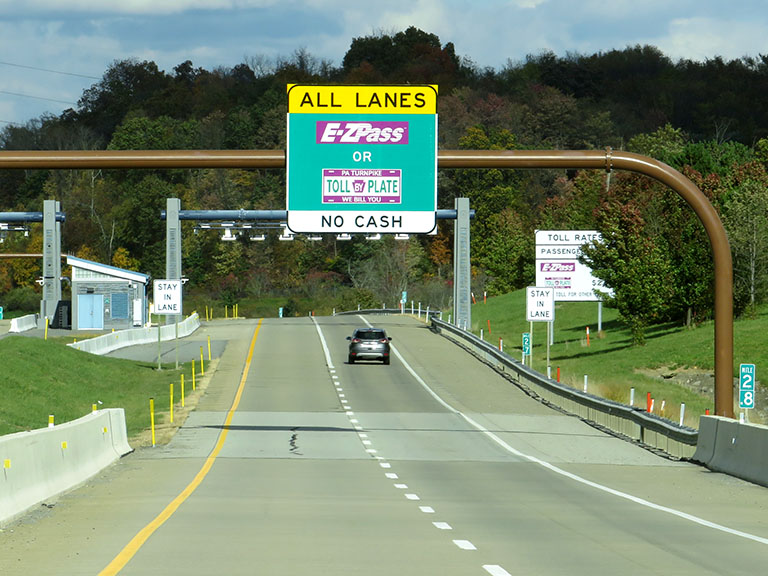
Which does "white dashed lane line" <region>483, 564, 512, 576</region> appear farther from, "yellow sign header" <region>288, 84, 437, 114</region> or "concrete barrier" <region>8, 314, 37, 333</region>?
"concrete barrier" <region>8, 314, 37, 333</region>

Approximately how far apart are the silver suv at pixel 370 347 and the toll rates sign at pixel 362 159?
109 ft

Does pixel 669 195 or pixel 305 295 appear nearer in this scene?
pixel 669 195

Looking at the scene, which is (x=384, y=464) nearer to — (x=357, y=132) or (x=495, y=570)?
(x=357, y=132)

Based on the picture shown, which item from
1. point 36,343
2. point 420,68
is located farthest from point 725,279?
point 420,68

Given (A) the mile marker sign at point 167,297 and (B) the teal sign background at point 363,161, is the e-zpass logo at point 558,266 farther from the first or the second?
(B) the teal sign background at point 363,161

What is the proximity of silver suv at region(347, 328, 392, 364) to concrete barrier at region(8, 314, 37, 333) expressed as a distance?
88.3 feet

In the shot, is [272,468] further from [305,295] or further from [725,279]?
[305,295]

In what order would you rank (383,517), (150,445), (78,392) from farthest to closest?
(78,392), (150,445), (383,517)

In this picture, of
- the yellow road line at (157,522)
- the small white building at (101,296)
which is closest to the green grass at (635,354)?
the yellow road line at (157,522)

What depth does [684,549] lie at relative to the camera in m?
12.5

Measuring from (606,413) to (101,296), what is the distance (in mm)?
53086

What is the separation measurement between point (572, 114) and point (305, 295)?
38065mm

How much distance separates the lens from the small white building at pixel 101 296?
81.1m

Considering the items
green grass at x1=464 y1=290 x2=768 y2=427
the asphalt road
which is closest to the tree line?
green grass at x1=464 y1=290 x2=768 y2=427
